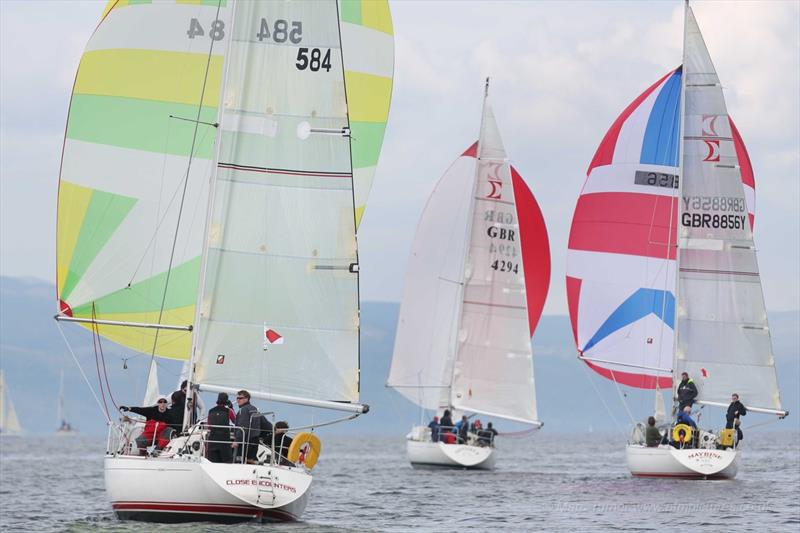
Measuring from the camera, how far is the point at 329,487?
3391 centimetres

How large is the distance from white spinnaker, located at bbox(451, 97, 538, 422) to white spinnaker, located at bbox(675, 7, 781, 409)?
23.4ft

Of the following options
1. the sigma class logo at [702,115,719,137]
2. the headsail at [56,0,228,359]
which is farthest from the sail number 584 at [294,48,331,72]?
the sigma class logo at [702,115,719,137]

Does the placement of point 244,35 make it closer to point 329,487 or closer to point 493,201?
point 329,487

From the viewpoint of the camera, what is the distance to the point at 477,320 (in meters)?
39.3

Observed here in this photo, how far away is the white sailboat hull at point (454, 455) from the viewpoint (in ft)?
122

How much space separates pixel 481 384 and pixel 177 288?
18238mm

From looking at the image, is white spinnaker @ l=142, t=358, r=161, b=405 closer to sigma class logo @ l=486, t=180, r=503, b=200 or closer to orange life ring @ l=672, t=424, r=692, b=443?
orange life ring @ l=672, t=424, r=692, b=443

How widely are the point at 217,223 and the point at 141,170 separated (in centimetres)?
315

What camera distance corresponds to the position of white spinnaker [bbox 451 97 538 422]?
39.1 m

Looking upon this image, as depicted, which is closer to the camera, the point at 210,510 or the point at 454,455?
the point at 210,510

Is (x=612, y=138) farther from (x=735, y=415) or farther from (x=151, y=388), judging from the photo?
(x=151, y=388)

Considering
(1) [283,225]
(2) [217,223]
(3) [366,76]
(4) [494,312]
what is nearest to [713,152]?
(4) [494,312]

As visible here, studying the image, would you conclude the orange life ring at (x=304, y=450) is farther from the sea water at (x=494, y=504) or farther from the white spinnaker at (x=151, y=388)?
the white spinnaker at (x=151, y=388)

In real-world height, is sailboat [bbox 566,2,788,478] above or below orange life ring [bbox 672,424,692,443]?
above
